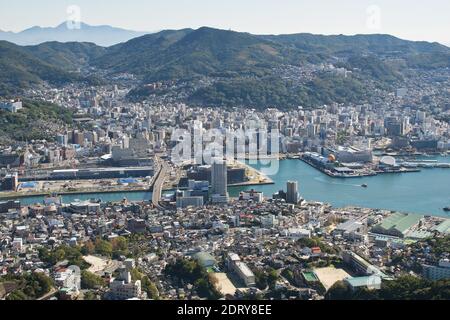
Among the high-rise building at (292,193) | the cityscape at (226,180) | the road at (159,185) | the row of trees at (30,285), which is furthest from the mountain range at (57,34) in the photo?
the high-rise building at (292,193)

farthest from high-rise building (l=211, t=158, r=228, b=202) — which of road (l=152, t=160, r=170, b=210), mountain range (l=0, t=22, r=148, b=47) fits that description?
mountain range (l=0, t=22, r=148, b=47)

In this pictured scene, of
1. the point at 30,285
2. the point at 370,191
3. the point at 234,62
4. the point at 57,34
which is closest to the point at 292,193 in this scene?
the point at 370,191

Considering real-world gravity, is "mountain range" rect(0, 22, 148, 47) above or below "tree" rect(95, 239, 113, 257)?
above

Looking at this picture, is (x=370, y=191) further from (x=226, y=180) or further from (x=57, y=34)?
(x=57, y=34)

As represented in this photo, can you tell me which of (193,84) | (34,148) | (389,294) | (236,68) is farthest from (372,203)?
(236,68)

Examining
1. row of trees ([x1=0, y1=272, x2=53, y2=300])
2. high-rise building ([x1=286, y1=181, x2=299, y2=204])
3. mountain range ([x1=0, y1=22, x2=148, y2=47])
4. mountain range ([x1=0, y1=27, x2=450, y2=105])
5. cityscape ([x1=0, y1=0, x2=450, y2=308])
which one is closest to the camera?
row of trees ([x1=0, y1=272, x2=53, y2=300])

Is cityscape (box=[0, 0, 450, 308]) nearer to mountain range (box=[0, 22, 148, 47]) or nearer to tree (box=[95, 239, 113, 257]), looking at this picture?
tree (box=[95, 239, 113, 257])

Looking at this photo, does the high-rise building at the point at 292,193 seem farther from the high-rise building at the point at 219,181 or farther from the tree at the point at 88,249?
the tree at the point at 88,249
